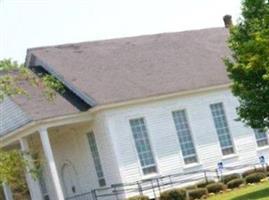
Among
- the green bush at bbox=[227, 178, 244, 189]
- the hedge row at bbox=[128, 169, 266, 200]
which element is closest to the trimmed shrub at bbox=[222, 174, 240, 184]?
the hedge row at bbox=[128, 169, 266, 200]

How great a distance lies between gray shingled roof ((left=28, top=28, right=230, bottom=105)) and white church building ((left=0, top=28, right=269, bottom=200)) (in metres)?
0.06

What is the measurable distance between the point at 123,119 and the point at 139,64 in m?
5.68

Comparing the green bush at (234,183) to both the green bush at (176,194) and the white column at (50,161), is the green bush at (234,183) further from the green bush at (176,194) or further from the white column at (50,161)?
the white column at (50,161)

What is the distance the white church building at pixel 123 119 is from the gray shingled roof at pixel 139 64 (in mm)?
56

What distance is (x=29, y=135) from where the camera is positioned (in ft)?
114

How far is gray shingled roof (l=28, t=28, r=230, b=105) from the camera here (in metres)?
35.1

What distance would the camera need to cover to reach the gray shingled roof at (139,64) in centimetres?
3506

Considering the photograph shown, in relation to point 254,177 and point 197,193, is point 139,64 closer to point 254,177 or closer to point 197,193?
point 254,177

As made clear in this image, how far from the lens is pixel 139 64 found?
127 feet

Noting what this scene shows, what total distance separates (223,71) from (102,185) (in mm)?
9561

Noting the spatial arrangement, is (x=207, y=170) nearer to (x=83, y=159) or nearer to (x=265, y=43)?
(x=83, y=159)

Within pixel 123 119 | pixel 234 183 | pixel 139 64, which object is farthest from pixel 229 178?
pixel 139 64

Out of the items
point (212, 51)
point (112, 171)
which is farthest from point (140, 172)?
point (212, 51)

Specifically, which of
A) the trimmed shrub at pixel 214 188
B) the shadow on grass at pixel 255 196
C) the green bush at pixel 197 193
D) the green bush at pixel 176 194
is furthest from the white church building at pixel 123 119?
the shadow on grass at pixel 255 196
